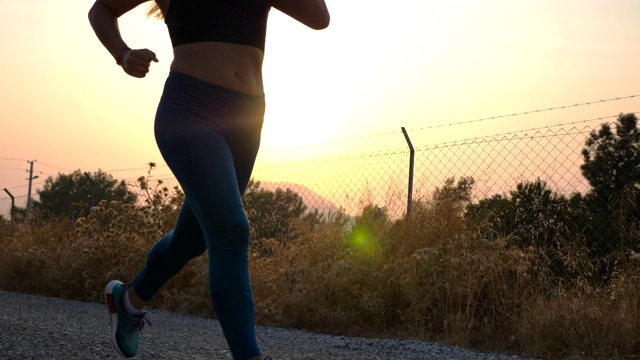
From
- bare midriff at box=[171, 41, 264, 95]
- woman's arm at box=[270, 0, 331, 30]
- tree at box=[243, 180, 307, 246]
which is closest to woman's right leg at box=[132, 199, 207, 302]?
bare midriff at box=[171, 41, 264, 95]

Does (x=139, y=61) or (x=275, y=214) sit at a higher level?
(x=139, y=61)

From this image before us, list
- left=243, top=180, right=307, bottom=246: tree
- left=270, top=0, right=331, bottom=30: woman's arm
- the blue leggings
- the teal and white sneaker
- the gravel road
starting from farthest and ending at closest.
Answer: left=243, top=180, right=307, bottom=246: tree
the gravel road
the teal and white sneaker
left=270, top=0, right=331, bottom=30: woman's arm
the blue leggings

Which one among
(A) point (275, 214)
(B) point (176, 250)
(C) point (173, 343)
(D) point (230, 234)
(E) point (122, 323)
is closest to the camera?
(D) point (230, 234)

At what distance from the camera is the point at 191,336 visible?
19.1ft

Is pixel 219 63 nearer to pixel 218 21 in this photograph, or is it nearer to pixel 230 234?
pixel 218 21

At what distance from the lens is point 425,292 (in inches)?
253

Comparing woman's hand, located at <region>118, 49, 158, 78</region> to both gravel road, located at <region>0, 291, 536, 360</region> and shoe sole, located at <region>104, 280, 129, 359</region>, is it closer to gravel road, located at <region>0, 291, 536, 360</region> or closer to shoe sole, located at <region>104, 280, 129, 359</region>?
shoe sole, located at <region>104, 280, 129, 359</region>

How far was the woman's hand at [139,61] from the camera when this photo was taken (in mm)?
2607

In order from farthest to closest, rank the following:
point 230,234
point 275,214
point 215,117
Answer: point 275,214 → point 215,117 → point 230,234

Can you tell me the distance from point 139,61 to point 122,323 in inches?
46.8

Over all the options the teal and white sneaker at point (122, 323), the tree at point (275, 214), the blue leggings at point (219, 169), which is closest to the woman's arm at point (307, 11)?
the blue leggings at point (219, 169)

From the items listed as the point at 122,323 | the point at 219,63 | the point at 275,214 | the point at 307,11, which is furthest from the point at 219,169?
the point at 275,214

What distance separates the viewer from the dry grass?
566 centimetres

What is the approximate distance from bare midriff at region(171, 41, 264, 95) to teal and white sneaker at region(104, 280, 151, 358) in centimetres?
111
